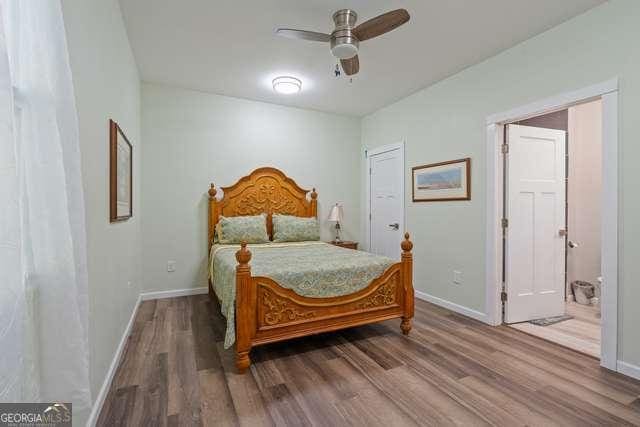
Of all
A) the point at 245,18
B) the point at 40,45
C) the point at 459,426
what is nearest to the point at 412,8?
the point at 245,18

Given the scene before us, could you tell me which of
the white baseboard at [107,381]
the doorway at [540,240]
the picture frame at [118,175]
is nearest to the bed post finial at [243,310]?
the white baseboard at [107,381]

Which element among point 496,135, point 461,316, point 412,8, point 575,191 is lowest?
point 461,316

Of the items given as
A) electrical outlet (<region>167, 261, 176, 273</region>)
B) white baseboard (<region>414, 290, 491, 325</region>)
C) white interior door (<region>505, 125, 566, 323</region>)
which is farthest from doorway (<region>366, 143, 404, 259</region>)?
electrical outlet (<region>167, 261, 176, 273</region>)

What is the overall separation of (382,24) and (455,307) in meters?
2.81

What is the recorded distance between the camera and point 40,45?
89cm

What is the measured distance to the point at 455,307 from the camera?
335 centimetres

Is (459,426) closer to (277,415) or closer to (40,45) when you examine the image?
(277,415)

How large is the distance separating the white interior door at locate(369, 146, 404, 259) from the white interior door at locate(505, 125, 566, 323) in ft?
4.50

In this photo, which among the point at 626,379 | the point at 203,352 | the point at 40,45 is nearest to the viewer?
the point at 40,45

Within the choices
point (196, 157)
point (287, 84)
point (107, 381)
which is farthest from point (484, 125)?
point (107, 381)

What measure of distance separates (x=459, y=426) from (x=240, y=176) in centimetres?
354

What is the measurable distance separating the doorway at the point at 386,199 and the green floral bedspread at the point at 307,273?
1407 mm

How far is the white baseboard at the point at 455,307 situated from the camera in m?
3.05

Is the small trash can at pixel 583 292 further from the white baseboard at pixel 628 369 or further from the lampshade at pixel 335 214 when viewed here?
the lampshade at pixel 335 214
